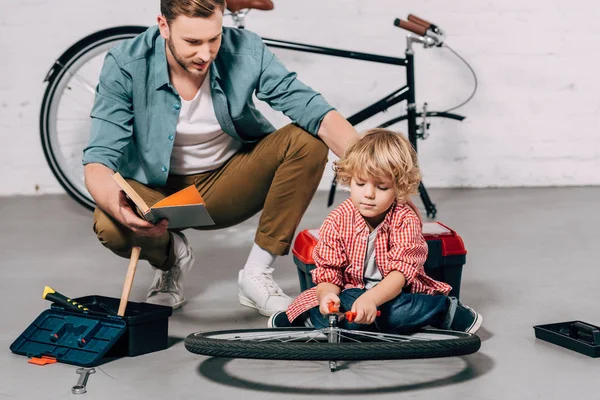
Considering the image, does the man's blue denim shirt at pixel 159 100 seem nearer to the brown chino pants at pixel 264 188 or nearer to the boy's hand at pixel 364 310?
the brown chino pants at pixel 264 188

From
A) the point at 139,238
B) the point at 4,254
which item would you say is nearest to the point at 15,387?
the point at 139,238

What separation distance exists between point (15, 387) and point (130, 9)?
2938 millimetres

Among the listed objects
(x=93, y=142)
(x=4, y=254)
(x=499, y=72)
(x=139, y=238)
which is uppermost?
(x=499, y=72)

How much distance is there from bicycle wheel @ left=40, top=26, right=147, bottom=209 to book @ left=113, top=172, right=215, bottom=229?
5.90 feet

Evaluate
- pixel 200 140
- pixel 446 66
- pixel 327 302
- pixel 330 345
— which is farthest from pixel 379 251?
pixel 446 66

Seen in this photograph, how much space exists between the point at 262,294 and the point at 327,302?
1.92 feet

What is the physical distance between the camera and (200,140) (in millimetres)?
2627

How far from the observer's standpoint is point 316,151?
2.55 metres

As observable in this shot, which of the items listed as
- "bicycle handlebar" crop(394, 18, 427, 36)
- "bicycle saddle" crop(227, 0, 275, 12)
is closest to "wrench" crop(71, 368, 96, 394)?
"bicycle saddle" crop(227, 0, 275, 12)

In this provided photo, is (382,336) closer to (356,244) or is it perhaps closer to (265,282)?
(356,244)

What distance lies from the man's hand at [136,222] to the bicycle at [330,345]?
33 centimetres

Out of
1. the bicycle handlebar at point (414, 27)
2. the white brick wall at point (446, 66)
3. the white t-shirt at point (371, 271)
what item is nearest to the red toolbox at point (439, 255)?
the white t-shirt at point (371, 271)

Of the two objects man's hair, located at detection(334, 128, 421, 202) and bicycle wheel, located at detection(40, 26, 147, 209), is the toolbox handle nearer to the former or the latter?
man's hair, located at detection(334, 128, 421, 202)

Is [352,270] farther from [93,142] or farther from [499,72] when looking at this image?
[499,72]
